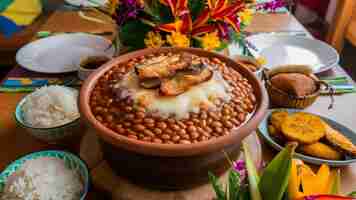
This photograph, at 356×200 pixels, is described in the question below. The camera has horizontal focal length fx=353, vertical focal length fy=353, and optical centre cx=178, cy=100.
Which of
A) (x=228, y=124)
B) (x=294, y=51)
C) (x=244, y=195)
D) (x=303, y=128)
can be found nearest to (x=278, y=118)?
(x=303, y=128)

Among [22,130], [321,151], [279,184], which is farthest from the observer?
[22,130]

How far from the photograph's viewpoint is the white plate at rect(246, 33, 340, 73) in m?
1.24

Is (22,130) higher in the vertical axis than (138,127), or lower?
lower

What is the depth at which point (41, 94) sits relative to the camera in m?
0.91

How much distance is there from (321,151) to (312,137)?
0.13 feet

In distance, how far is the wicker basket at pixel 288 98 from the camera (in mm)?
987

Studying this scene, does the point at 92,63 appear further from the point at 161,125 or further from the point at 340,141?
the point at 340,141

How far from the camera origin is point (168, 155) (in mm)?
663

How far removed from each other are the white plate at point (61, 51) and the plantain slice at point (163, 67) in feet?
1.44

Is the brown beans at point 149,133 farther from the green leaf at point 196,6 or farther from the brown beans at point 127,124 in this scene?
the green leaf at point 196,6

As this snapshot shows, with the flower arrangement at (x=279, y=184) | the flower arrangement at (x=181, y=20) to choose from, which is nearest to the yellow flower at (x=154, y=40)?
the flower arrangement at (x=181, y=20)

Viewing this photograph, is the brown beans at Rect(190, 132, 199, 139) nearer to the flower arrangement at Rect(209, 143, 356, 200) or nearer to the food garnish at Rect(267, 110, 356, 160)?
the flower arrangement at Rect(209, 143, 356, 200)

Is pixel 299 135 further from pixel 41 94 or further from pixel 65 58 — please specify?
pixel 65 58

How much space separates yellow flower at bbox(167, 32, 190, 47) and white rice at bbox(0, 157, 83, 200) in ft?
1.44
